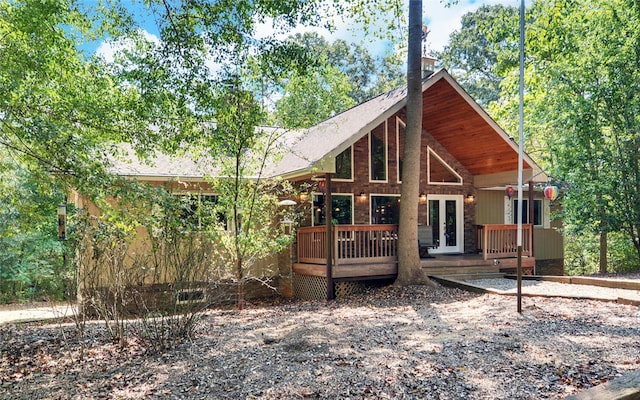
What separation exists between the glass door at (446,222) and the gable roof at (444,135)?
115 cm

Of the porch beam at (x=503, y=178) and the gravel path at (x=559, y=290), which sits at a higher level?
the porch beam at (x=503, y=178)

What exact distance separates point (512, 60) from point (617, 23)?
359cm

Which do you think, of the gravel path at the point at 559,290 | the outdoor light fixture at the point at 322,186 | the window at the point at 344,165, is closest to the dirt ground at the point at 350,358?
the gravel path at the point at 559,290

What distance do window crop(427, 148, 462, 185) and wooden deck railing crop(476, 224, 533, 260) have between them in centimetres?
205

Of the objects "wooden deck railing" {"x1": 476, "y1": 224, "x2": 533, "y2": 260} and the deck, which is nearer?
the deck

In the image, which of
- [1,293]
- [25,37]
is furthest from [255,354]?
[1,293]

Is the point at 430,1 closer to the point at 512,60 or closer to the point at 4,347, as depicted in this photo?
the point at 512,60

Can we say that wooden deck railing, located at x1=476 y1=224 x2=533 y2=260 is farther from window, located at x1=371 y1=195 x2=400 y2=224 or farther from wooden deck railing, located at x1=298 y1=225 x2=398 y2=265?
wooden deck railing, located at x1=298 y1=225 x2=398 y2=265

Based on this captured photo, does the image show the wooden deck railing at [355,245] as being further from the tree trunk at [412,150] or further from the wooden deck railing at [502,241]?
the wooden deck railing at [502,241]

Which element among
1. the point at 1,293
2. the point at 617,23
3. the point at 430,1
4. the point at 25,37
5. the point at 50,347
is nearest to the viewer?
the point at 50,347

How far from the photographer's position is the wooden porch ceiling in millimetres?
11625

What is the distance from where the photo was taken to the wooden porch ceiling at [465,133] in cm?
1162

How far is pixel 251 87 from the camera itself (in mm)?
8555

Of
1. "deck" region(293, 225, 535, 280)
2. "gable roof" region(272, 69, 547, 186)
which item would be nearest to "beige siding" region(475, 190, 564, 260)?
"gable roof" region(272, 69, 547, 186)
